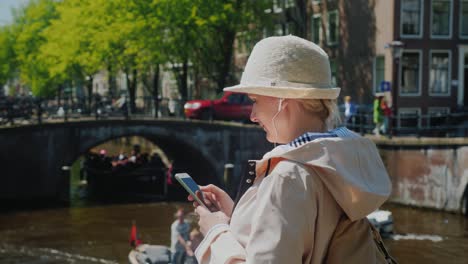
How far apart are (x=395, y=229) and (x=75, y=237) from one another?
7198 millimetres

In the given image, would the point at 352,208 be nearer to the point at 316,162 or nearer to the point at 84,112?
the point at 316,162

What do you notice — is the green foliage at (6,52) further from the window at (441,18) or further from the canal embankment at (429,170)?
the canal embankment at (429,170)

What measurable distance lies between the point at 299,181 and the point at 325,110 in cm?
28

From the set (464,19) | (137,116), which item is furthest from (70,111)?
(464,19)

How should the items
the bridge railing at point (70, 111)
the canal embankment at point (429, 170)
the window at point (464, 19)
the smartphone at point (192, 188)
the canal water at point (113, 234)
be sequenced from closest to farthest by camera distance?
the smartphone at point (192, 188) < the canal water at point (113, 234) < the canal embankment at point (429, 170) < the bridge railing at point (70, 111) < the window at point (464, 19)

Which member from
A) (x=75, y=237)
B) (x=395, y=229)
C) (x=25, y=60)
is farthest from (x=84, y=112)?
(x=25, y=60)

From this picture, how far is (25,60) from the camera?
36562 mm

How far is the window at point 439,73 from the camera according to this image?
2284 centimetres

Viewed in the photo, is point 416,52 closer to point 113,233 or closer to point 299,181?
point 113,233

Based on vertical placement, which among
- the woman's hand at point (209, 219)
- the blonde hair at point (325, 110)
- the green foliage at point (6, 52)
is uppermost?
the green foliage at point (6, 52)

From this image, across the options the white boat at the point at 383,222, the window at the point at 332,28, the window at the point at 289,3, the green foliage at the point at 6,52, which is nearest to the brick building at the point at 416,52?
the window at the point at 332,28

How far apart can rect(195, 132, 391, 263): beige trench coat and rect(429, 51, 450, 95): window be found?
2224 centimetres

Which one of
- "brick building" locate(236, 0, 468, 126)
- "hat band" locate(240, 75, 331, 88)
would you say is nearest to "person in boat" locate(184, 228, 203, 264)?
"hat band" locate(240, 75, 331, 88)

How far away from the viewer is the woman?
1.44m
